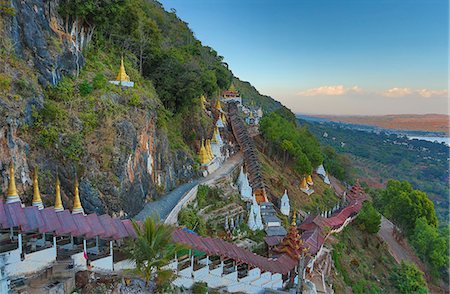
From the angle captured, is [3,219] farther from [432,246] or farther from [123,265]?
[432,246]

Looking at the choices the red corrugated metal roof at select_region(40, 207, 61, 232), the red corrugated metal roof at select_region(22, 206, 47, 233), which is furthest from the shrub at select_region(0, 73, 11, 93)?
the red corrugated metal roof at select_region(40, 207, 61, 232)

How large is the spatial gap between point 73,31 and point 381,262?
1566 inches

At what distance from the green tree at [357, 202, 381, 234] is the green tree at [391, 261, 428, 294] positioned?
612 centimetres

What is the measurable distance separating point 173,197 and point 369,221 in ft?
88.8

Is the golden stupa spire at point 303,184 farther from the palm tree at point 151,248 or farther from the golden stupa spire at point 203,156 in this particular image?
the palm tree at point 151,248

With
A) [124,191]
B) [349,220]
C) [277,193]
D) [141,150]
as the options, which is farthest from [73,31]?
[349,220]

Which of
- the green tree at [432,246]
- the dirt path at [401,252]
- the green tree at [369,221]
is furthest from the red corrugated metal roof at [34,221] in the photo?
the green tree at [432,246]

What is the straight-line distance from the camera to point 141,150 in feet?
84.6

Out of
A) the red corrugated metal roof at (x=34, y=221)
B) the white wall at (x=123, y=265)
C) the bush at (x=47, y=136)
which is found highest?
the bush at (x=47, y=136)

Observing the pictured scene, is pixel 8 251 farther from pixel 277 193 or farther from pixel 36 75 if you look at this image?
pixel 277 193

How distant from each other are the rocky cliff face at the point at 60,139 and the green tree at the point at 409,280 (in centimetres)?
2643

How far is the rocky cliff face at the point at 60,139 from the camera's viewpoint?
719 inches

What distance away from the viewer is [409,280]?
115 ft

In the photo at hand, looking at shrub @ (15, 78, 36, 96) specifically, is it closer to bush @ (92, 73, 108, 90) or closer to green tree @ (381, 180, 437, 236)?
bush @ (92, 73, 108, 90)
